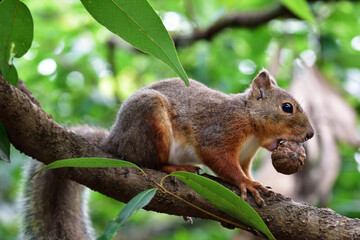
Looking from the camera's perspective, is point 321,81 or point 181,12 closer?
point 321,81

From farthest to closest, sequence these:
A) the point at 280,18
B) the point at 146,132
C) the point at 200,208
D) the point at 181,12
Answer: the point at 181,12 → the point at 280,18 → the point at 146,132 → the point at 200,208

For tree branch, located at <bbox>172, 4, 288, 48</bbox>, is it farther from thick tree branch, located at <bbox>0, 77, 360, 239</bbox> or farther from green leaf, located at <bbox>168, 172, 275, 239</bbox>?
green leaf, located at <bbox>168, 172, 275, 239</bbox>

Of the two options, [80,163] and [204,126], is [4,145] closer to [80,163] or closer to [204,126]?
[80,163]

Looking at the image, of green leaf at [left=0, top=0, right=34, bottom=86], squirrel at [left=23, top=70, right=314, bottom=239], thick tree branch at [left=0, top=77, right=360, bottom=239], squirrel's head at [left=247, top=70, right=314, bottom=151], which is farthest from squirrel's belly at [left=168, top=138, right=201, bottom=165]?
green leaf at [left=0, top=0, right=34, bottom=86]

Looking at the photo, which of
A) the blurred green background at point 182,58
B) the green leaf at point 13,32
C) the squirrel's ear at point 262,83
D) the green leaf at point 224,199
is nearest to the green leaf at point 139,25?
the green leaf at point 13,32

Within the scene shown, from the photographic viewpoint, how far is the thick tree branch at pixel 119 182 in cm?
245

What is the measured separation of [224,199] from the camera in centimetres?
223

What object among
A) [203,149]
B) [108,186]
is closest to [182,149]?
[203,149]

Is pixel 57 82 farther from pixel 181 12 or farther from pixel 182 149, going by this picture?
pixel 182 149

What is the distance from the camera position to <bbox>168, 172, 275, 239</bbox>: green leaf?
2.19 metres

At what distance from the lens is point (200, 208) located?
2.58 metres

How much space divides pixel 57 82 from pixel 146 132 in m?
3.31

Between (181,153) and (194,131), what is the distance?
0.67 feet

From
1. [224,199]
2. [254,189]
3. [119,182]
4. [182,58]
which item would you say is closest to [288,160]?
[254,189]
